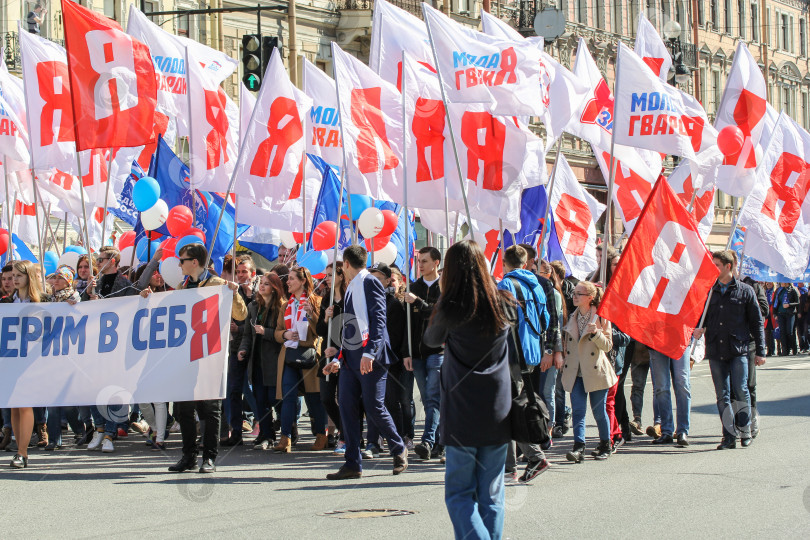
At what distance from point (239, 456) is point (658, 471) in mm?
3647

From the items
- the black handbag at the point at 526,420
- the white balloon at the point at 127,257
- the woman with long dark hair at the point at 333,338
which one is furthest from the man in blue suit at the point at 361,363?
the white balloon at the point at 127,257

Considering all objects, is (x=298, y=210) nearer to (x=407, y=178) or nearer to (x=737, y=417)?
(x=407, y=178)

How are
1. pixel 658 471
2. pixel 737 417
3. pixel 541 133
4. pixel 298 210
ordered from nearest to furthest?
pixel 658 471
pixel 737 417
pixel 298 210
pixel 541 133

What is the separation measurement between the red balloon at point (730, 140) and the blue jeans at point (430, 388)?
18.1 feet

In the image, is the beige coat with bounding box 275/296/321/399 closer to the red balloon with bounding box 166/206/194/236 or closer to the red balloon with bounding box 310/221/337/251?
the red balloon with bounding box 166/206/194/236

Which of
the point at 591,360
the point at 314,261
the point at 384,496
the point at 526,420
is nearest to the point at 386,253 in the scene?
the point at 314,261

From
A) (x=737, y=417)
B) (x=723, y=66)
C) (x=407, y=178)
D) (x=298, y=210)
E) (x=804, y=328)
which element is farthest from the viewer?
(x=723, y=66)

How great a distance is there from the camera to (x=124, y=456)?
10.2 metres

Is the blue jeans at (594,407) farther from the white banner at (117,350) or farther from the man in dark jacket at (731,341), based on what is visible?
the white banner at (117,350)

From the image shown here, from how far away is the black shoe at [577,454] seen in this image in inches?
374

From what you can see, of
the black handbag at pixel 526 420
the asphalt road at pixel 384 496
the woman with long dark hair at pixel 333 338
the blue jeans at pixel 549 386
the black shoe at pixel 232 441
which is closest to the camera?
the black handbag at pixel 526 420

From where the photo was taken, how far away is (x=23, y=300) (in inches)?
391

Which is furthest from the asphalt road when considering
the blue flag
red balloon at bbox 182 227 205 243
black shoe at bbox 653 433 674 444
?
the blue flag

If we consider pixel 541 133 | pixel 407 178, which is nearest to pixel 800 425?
pixel 407 178
